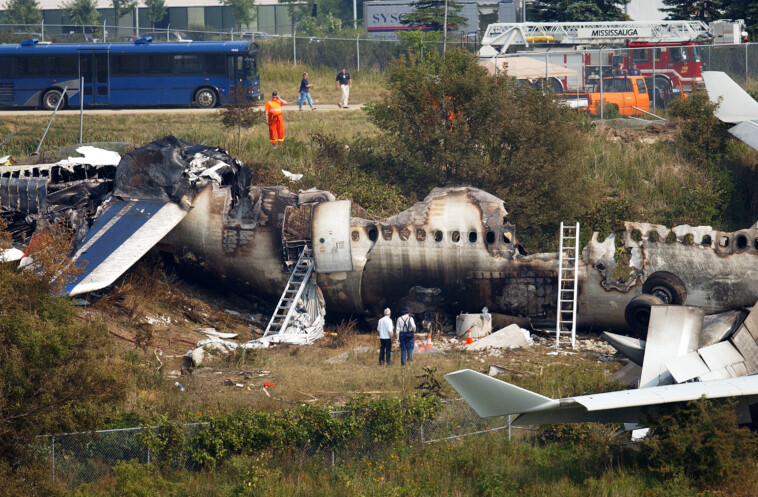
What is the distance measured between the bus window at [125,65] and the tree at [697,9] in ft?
97.4

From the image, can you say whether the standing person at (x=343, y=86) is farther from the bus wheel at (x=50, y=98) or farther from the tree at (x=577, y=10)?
the tree at (x=577, y=10)

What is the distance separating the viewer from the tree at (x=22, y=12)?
7238 centimetres

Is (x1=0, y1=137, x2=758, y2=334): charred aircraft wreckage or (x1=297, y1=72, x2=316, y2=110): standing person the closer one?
(x1=0, y1=137, x2=758, y2=334): charred aircraft wreckage

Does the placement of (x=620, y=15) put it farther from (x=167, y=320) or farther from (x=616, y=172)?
(x=167, y=320)

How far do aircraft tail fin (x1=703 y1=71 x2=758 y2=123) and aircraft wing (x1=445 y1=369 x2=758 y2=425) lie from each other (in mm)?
18359

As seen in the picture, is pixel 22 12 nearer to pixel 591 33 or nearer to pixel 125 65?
pixel 125 65

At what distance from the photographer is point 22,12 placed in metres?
72.8

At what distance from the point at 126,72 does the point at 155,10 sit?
40.0m

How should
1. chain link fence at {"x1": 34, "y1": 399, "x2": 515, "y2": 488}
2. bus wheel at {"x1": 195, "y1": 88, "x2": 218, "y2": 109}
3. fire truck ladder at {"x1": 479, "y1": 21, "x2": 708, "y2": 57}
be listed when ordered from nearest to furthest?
1. chain link fence at {"x1": 34, "y1": 399, "x2": 515, "y2": 488}
2. bus wheel at {"x1": 195, "y1": 88, "x2": 218, "y2": 109}
3. fire truck ladder at {"x1": 479, "y1": 21, "x2": 708, "y2": 57}

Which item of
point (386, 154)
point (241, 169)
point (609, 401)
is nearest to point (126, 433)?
point (609, 401)

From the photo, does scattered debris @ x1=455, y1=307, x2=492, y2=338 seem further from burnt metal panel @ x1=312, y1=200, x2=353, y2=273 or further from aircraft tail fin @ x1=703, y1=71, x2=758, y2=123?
aircraft tail fin @ x1=703, y1=71, x2=758, y2=123

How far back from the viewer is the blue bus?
41438 millimetres

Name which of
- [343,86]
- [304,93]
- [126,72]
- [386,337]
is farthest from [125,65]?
[386,337]

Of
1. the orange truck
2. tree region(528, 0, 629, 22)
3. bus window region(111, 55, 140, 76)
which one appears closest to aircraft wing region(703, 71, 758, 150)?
the orange truck
